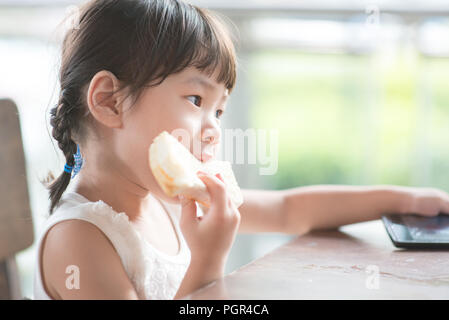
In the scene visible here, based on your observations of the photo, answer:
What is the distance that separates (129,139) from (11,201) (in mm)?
266

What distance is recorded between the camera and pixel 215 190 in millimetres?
581

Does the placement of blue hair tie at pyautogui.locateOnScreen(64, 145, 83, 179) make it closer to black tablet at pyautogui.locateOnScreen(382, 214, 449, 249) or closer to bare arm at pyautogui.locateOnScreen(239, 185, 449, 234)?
bare arm at pyautogui.locateOnScreen(239, 185, 449, 234)

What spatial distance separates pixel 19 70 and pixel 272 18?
650 millimetres

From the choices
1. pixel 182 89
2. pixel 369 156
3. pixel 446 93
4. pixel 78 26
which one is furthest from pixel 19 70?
pixel 446 93

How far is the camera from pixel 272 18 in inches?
50.8

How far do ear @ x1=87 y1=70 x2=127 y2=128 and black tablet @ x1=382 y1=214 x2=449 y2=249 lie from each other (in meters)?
0.44

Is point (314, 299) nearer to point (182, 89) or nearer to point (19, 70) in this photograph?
point (182, 89)

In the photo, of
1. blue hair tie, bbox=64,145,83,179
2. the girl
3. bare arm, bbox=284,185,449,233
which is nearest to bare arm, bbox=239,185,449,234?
bare arm, bbox=284,185,449,233

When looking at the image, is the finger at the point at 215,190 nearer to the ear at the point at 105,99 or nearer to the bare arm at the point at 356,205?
the ear at the point at 105,99

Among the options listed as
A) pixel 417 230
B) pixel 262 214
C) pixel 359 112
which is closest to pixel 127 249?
pixel 262 214

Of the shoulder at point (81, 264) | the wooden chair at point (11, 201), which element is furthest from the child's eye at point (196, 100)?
the wooden chair at point (11, 201)

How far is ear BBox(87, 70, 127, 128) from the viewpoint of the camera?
666 millimetres

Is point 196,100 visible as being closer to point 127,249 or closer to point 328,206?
point 127,249
